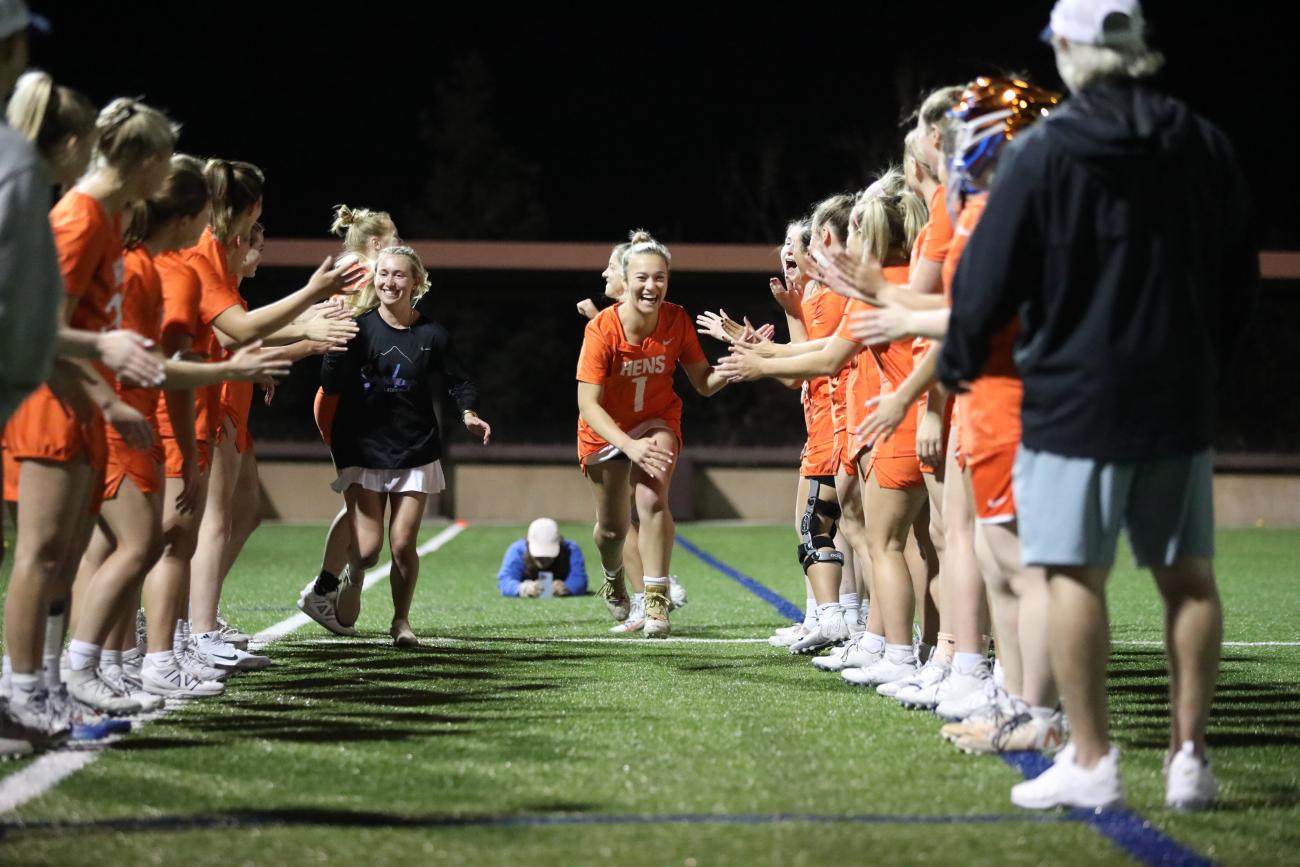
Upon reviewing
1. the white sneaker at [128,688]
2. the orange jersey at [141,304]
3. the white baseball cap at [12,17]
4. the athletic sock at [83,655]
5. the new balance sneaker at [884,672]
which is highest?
the white baseball cap at [12,17]

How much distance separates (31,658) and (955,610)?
2.72 meters

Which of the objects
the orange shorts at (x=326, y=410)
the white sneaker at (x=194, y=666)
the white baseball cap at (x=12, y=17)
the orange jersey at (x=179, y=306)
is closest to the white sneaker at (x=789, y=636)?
the orange shorts at (x=326, y=410)

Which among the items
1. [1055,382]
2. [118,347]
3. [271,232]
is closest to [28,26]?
[118,347]

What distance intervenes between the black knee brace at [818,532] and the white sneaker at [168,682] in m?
2.88

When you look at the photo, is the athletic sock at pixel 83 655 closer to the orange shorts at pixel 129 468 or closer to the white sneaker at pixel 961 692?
the orange shorts at pixel 129 468

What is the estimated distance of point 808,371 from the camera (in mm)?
5668

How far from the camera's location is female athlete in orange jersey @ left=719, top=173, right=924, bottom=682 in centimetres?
559

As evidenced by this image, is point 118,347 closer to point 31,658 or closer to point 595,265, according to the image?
point 31,658

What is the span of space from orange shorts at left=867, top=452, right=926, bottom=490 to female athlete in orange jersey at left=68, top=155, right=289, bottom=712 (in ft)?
7.21

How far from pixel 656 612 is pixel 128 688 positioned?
10.2ft

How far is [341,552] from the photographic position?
7270mm

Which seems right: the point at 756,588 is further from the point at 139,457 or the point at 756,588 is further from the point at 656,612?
the point at 139,457

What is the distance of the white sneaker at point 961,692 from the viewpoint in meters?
4.79

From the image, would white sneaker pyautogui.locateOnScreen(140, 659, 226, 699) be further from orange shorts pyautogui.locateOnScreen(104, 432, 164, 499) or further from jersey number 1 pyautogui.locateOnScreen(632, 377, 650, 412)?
jersey number 1 pyautogui.locateOnScreen(632, 377, 650, 412)
